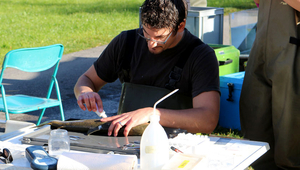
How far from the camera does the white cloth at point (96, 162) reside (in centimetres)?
128

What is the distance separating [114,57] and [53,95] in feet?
11.4

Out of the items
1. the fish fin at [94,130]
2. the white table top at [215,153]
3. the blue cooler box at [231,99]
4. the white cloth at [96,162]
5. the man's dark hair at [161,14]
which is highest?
the man's dark hair at [161,14]

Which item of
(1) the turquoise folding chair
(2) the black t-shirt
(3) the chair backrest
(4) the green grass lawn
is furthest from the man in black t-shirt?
(4) the green grass lawn

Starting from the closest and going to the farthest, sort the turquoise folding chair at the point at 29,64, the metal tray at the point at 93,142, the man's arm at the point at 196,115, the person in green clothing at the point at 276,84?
the metal tray at the point at 93,142 < the man's arm at the point at 196,115 < the person in green clothing at the point at 276,84 < the turquoise folding chair at the point at 29,64

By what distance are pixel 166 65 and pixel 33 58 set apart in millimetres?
1941

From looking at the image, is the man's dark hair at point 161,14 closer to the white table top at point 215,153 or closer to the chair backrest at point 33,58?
the white table top at point 215,153

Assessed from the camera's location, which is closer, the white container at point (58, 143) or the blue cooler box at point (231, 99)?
the white container at point (58, 143)

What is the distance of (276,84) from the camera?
87.0 inches

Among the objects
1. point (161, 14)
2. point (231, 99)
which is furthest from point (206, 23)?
point (161, 14)

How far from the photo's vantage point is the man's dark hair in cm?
204

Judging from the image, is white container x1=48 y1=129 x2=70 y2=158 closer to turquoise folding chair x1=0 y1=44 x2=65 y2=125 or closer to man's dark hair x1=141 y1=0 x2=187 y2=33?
man's dark hair x1=141 y1=0 x2=187 y2=33

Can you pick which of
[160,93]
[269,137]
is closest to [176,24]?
[160,93]

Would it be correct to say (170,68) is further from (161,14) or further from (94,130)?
(94,130)

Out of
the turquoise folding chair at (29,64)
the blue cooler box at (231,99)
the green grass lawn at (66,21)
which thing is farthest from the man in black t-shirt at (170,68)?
the green grass lawn at (66,21)
